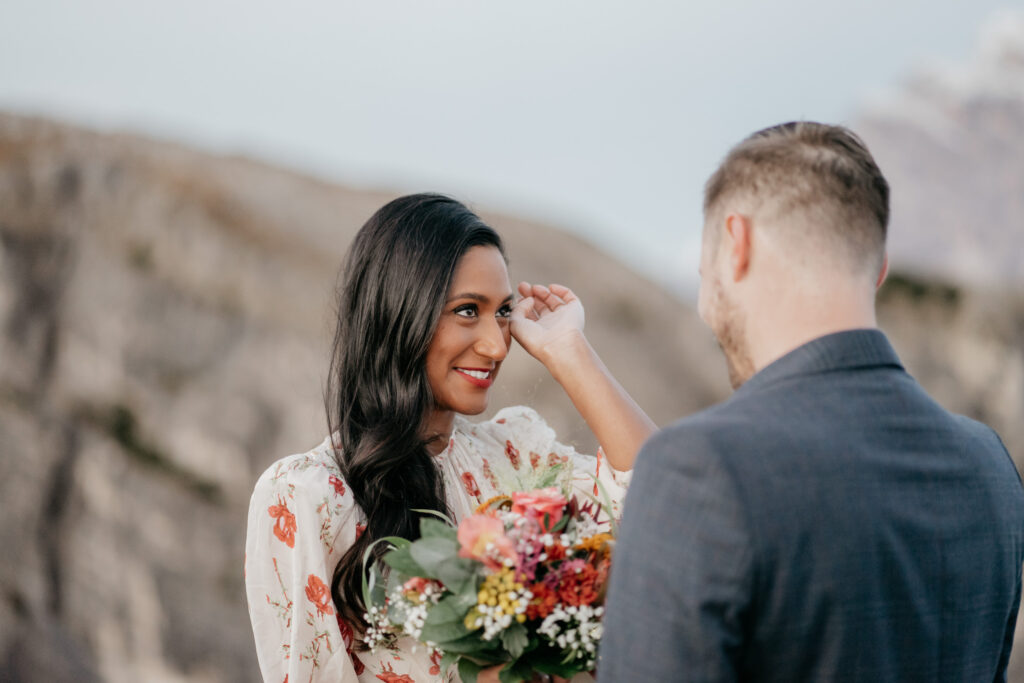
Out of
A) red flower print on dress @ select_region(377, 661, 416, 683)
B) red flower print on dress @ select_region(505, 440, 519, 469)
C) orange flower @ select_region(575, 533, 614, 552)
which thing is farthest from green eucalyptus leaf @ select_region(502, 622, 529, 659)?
red flower print on dress @ select_region(505, 440, 519, 469)

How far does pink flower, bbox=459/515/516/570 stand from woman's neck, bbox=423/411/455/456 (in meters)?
0.95

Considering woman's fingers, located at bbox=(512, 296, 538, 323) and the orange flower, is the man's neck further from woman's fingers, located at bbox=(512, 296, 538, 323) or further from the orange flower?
woman's fingers, located at bbox=(512, 296, 538, 323)

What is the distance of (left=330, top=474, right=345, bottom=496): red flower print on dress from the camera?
2.57 meters

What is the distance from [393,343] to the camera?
280 centimetres

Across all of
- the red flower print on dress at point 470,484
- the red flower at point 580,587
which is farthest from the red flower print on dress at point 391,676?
the red flower at point 580,587

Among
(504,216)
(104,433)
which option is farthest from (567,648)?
(504,216)

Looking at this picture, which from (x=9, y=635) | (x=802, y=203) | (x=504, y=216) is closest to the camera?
(x=802, y=203)

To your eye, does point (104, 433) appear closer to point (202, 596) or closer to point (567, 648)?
point (202, 596)

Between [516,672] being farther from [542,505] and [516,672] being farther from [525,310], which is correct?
[525,310]

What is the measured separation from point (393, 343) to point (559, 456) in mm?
719

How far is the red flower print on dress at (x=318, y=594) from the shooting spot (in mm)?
2422

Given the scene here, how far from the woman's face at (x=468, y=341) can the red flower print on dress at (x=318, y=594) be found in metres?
0.71

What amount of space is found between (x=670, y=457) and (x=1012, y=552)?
0.77 m

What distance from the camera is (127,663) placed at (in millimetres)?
11516
